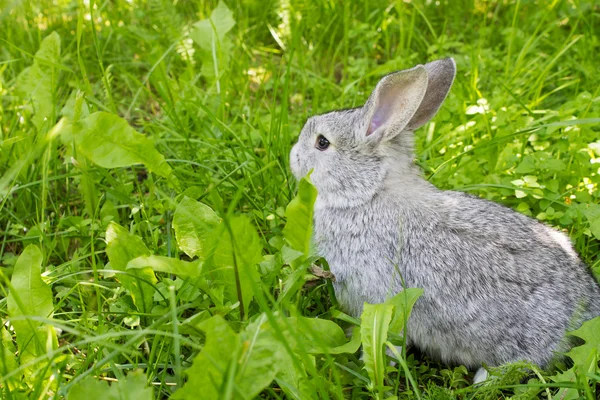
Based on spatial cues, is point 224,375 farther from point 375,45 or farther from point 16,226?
point 375,45

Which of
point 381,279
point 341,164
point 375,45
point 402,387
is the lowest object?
point 402,387

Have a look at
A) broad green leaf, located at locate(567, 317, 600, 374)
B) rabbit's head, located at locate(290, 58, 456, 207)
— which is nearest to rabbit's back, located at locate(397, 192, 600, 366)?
broad green leaf, located at locate(567, 317, 600, 374)

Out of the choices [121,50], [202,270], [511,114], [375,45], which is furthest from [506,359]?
[121,50]

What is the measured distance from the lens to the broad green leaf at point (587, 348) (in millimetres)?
2961

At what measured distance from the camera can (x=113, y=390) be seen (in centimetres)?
255

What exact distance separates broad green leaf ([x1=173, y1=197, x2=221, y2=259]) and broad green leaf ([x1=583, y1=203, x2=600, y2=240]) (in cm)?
188

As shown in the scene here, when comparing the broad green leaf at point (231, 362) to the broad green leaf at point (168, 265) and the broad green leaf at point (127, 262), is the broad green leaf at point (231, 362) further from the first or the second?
the broad green leaf at point (127, 262)

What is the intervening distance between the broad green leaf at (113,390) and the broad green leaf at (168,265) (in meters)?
0.50

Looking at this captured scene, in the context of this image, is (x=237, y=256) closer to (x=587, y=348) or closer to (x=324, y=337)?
(x=324, y=337)

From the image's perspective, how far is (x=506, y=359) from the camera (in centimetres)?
333

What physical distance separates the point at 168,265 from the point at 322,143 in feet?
4.51

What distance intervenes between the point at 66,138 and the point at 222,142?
3.23 feet

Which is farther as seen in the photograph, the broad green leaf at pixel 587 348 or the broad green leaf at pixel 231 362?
the broad green leaf at pixel 587 348

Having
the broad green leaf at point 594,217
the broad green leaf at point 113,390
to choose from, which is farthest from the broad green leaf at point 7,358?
the broad green leaf at point 594,217
